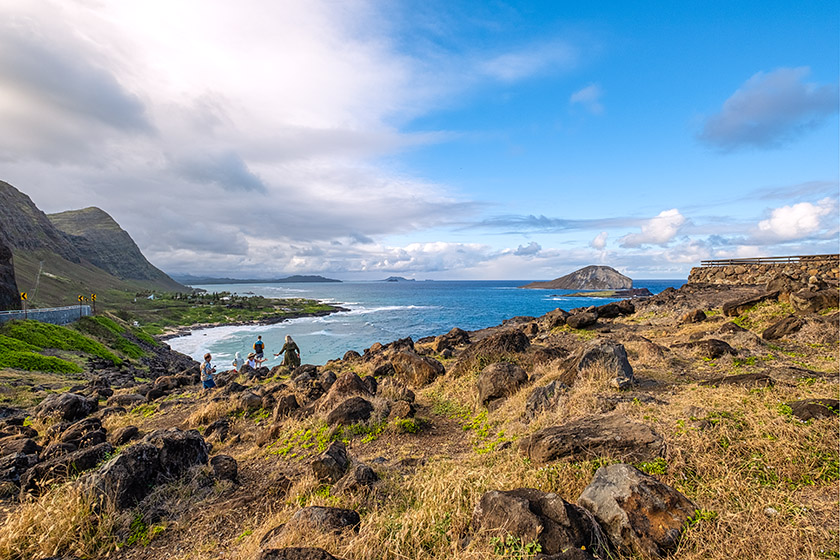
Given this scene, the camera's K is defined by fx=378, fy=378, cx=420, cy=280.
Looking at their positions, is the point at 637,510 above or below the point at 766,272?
below

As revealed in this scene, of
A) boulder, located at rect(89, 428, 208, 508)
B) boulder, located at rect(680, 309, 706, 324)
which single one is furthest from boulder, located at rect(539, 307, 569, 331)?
boulder, located at rect(89, 428, 208, 508)

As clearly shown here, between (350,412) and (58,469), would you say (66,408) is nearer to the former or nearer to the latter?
(58,469)

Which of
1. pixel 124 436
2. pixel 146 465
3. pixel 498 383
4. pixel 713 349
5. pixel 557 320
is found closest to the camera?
pixel 146 465

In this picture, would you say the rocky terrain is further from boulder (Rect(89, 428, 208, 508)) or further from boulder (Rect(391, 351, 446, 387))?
boulder (Rect(391, 351, 446, 387))

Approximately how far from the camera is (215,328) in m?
71.6

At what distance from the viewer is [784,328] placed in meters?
14.4

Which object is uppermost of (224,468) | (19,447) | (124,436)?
(224,468)

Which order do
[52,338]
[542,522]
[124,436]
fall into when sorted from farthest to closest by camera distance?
[52,338]
[124,436]
[542,522]

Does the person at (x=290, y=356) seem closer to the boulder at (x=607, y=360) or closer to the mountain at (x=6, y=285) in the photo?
the boulder at (x=607, y=360)

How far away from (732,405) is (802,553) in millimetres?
4076

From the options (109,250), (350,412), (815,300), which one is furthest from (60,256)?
(815,300)

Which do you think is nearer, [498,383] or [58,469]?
[58,469]

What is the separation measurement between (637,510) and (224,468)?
6.99 m

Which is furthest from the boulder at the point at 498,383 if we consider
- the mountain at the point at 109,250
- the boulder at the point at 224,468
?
the mountain at the point at 109,250
